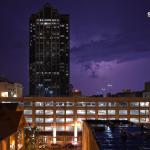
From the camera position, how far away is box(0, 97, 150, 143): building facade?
116 m

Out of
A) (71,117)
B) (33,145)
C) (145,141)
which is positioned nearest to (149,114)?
(71,117)

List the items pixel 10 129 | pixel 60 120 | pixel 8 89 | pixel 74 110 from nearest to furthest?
pixel 10 129 → pixel 60 120 → pixel 74 110 → pixel 8 89

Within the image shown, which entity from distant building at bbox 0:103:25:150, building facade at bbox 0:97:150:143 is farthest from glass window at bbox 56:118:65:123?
distant building at bbox 0:103:25:150

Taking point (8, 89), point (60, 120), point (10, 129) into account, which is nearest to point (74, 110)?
point (60, 120)

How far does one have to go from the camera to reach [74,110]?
11656 centimetres

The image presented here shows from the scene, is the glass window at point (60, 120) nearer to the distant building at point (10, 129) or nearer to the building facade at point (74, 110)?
the building facade at point (74, 110)

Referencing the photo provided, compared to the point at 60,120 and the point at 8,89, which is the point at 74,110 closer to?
the point at 60,120

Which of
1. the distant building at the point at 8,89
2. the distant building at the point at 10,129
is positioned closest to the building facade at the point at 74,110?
the distant building at the point at 8,89

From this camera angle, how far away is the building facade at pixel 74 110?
11556cm

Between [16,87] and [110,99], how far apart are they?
48.2 metres

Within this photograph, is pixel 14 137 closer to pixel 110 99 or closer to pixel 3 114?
pixel 3 114

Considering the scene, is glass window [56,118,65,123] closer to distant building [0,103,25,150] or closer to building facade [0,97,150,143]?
building facade [0,97,150,143]

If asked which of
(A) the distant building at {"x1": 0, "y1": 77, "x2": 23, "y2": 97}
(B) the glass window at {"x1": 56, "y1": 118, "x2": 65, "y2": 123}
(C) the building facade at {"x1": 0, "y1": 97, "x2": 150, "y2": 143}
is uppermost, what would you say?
(A) the distant building at {"x1": 0, "y1": 77, "x2": 23, "y2": 97}

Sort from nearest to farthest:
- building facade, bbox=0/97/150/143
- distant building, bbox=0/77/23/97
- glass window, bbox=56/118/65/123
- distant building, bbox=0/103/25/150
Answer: distant building, bbox=0/103/25/150, building facade, bbox=0/97/150/143, glass window, bbox=56/118/65/123, distant building, bbox=0/77/23/97
